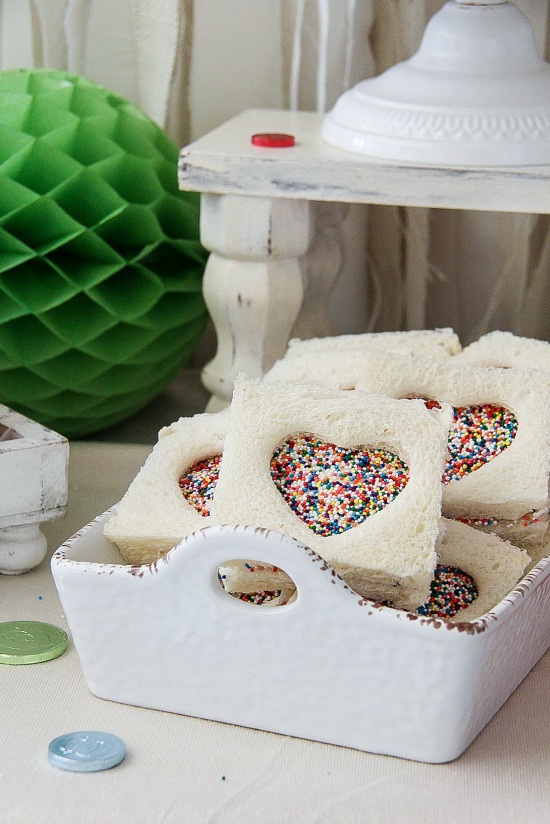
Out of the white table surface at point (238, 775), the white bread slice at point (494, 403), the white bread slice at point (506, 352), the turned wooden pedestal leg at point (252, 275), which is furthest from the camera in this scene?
the turned wooden pedestal leg at point (252, 275)

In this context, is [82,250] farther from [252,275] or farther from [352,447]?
[352,447]

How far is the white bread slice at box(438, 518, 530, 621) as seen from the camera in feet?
1.83

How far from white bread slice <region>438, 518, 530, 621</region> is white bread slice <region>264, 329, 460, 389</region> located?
139 millimetres

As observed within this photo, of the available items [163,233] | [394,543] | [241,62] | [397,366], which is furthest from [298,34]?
[394,543]

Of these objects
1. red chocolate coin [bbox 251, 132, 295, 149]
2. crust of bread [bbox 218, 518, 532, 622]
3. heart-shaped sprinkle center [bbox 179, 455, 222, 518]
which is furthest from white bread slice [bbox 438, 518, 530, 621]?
red chocolate coin [bbox 251, 132, 295, 149]

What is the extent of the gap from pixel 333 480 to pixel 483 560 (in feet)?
0.31

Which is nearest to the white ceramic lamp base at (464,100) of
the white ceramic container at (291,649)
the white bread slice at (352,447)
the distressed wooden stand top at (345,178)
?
the distressed wooden stand top at (345,178)

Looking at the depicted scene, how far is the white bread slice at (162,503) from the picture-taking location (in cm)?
57

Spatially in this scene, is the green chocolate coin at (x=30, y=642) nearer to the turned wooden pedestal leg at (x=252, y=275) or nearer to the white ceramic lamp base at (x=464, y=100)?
the turned wooden pedestal leg at (x=252, y=275)

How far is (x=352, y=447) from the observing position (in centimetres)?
59

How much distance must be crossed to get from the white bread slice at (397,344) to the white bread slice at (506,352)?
0.05ft

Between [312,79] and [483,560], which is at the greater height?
[312,79]

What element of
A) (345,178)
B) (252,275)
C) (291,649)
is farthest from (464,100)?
(291,649)

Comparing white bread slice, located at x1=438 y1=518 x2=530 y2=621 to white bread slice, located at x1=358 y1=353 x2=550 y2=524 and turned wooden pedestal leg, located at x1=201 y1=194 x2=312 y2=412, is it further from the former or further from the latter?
turned wooden pedestal leg, located at x1=201 y1=194 x2=312 y2=412
